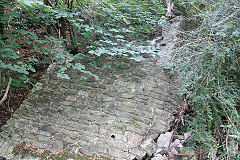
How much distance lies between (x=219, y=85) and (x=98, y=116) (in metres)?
1.68

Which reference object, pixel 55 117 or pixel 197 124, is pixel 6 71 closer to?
pixel 55 117

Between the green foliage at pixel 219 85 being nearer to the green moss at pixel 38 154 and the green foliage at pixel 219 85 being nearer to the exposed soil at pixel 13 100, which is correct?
the green moss at pixel 38 154

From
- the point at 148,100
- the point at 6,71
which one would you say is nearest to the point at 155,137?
the point at 148,100

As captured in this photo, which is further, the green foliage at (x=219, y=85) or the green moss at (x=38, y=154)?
the green moss at (x=38, y=154)

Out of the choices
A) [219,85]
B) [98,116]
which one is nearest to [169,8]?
[219,85]

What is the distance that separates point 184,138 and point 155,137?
0.38 m

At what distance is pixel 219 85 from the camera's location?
2006mm

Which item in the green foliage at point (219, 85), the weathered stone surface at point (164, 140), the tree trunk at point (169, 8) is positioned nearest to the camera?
the green foliage at point (219, 85)

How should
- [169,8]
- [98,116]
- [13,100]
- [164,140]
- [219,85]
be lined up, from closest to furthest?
[219,85]
[164,140]
[98,116]
[13,100]
[169,8]

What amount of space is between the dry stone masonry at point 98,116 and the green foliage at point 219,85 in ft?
1.82

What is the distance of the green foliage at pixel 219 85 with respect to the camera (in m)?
1.85

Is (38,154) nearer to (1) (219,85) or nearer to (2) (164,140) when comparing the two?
(2) (164,140)

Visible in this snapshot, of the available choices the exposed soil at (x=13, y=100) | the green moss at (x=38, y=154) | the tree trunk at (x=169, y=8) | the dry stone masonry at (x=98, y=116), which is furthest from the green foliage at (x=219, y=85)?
the exposed soil at (x=13, y=100)

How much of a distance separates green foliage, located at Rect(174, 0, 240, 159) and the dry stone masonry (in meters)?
0.55
